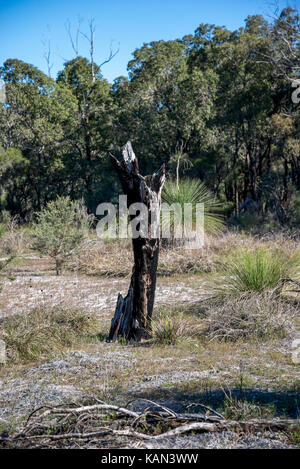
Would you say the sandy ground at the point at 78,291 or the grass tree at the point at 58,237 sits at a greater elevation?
the grass tree at the point at 58,237

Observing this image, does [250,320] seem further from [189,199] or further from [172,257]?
[189,199]

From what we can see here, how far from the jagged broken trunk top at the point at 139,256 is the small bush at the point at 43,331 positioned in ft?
1.82

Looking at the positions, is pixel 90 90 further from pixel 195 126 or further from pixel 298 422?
pixel 298 422

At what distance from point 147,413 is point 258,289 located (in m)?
4.18

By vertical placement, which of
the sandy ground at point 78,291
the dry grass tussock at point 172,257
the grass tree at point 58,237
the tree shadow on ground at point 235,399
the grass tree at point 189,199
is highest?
the grass tree at point 189,199

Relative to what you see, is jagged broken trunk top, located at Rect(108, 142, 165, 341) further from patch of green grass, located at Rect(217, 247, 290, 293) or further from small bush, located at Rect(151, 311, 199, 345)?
patch of green grass, located at Rect(217, 247, 290, 293)

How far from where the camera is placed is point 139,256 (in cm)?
556

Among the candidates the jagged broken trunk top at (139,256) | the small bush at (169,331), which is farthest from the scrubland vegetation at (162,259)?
the jagged broken trunk top at (139,256)

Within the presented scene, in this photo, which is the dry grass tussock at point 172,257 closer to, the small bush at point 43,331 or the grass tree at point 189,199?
the grass tree at point 189,199

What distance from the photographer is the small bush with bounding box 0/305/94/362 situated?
5.07 meters

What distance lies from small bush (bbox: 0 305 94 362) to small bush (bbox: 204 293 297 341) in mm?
1720

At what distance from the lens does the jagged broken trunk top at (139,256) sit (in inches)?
214

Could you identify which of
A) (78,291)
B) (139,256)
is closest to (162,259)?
(78,291)

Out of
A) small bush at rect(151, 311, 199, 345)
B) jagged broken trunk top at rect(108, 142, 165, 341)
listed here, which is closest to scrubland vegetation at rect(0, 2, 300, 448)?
small bush at rect(151, 311, 199, 345)
